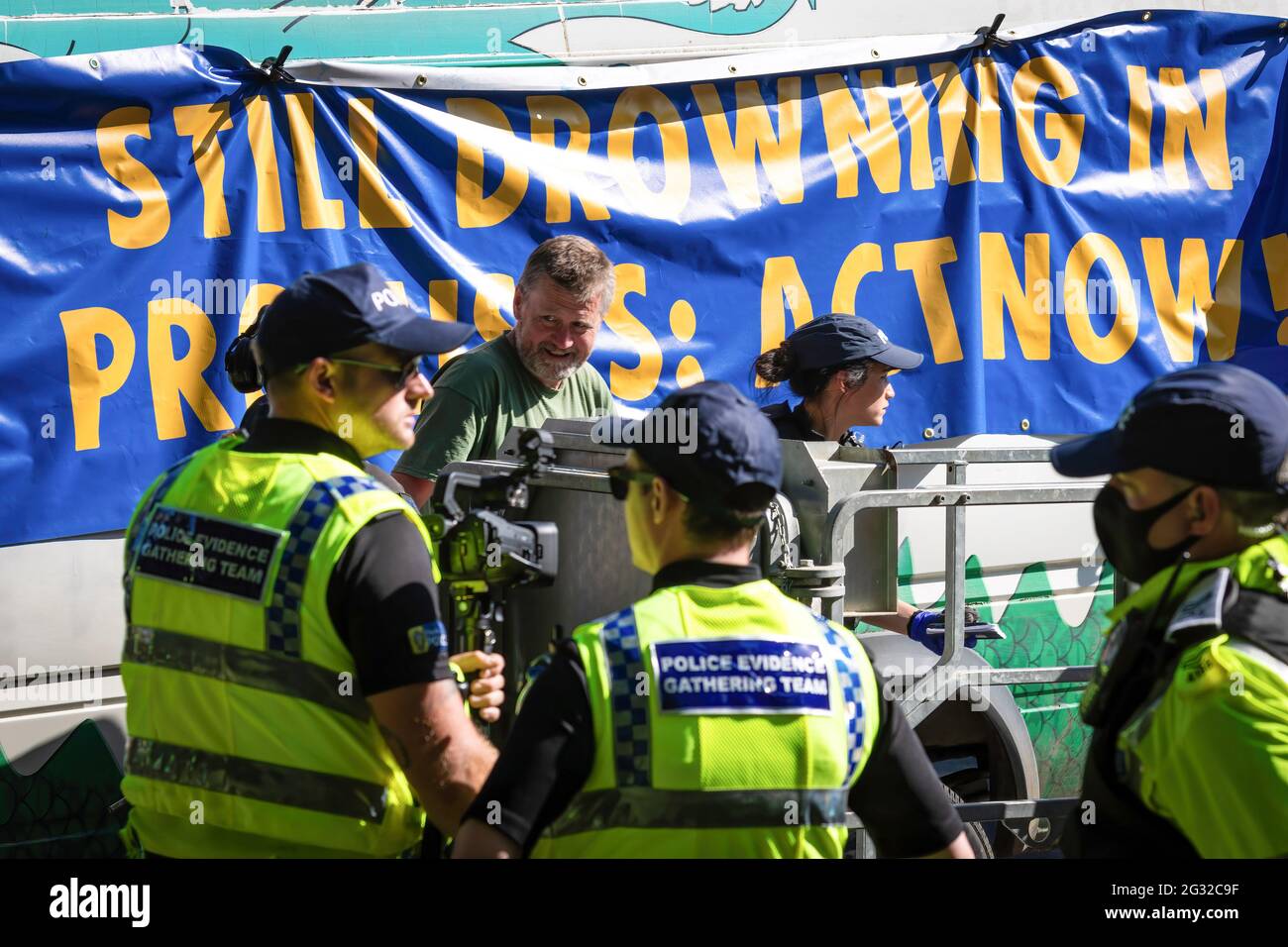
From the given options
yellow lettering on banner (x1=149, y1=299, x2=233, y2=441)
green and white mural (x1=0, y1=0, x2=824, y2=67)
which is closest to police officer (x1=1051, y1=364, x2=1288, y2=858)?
yellow lettering on banner (x1=149, y1=299, x2=233, y2=441)

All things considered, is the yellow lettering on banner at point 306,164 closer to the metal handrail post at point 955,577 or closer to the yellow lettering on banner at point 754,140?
the yellow lettering on banner at point 754,140

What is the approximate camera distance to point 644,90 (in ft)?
17.9

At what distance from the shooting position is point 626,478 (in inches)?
86.8

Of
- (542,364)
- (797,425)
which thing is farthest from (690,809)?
(797,425)

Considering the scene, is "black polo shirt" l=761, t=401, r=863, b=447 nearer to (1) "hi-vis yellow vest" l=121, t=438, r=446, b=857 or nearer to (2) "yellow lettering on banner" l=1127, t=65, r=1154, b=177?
(1) "hi-vis yellow vest" l=121, t=438, r=446, b=857

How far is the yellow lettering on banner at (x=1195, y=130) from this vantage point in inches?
243

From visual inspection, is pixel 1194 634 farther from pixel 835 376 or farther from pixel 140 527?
pixel 835 376

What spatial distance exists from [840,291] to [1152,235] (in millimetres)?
1542

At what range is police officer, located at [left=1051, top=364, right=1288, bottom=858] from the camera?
1883 mm

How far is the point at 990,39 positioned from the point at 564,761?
481cm

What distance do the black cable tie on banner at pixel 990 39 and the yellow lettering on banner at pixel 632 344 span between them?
1.82 m

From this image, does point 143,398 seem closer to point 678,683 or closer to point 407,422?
point 407,422

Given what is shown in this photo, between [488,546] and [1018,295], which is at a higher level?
[1018,295]
